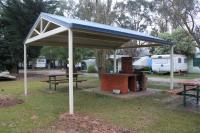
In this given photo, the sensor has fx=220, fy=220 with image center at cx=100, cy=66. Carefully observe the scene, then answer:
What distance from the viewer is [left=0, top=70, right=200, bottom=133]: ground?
4937 millimetres

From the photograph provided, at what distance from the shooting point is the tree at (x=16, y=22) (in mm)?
18369

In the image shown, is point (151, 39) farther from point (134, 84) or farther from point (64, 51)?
point (64, 51)

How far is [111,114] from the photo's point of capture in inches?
237

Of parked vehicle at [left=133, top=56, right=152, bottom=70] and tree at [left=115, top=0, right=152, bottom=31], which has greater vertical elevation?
tree at [left=115, top=0, right=152, bottom=31]

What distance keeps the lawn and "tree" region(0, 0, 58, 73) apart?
1157 cm

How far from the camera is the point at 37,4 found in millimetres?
19094

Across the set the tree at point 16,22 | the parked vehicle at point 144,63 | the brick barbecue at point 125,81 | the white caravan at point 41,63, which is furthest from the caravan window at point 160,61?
the white caravan at point 41,63

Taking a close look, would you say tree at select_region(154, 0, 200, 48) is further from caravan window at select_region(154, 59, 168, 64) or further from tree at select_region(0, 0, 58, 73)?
tree at select_region(0, 0, 58, 73)

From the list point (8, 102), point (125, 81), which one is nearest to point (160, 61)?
point (125, 81)

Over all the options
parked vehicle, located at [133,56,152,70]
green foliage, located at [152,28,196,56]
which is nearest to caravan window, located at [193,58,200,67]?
green foliage, located at [152,28,196,56]

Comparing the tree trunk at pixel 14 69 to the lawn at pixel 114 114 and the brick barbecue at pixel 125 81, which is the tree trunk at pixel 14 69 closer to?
the brick barbecue at pixel 125 81

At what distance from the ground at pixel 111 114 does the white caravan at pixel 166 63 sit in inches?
519

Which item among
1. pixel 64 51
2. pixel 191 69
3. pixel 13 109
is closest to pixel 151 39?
pixel 13 109

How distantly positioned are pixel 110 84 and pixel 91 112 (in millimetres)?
3922
